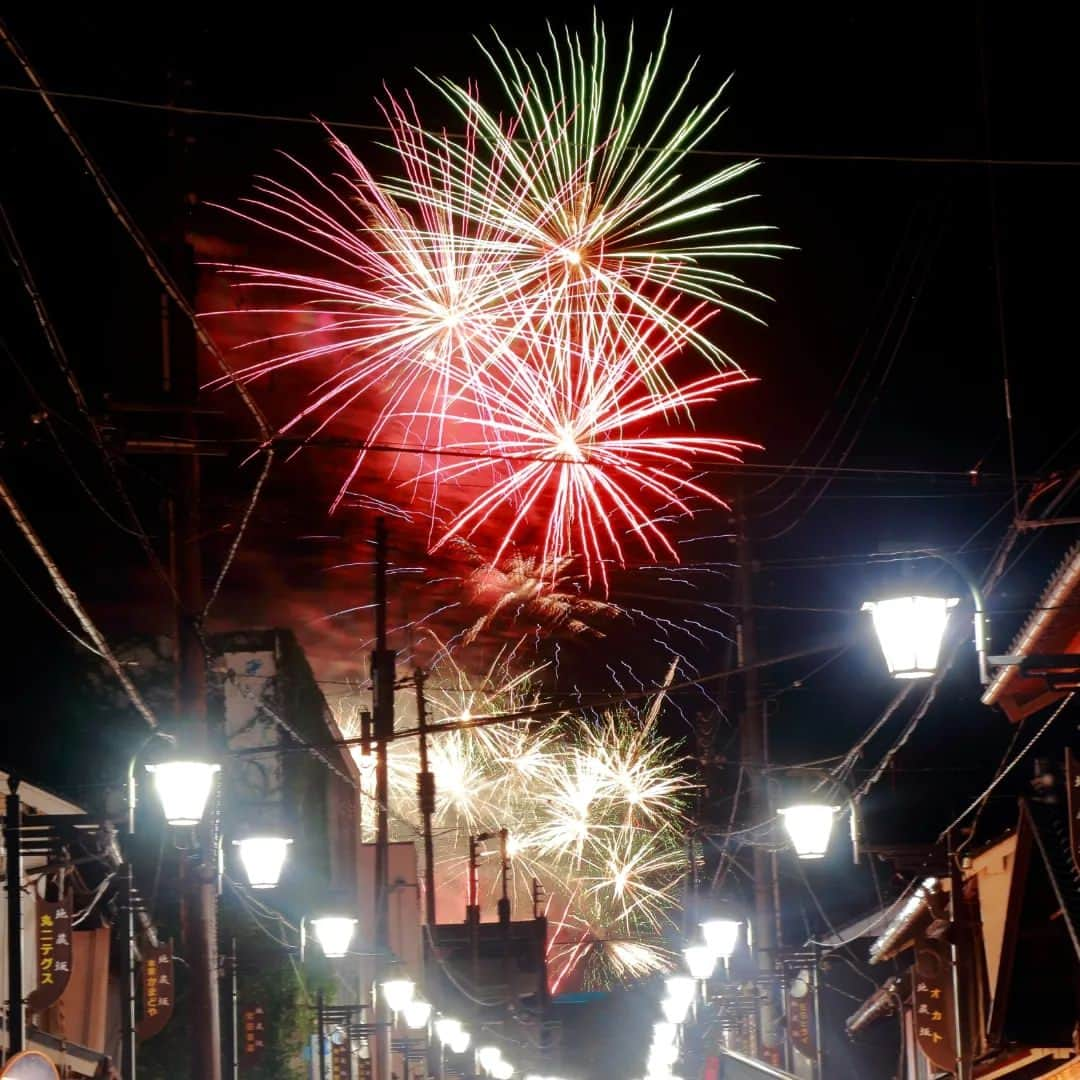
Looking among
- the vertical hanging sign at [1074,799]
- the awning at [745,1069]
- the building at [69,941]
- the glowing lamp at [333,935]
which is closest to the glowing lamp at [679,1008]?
the awning at [745,1069]

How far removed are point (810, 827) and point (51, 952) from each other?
30.0 feet

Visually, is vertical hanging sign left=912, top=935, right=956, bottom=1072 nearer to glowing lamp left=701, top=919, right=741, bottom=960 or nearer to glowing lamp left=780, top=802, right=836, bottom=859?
glowing lamp left=780, top=802, right=836, bottom=859

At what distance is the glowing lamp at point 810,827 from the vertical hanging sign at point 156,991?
9299 mm

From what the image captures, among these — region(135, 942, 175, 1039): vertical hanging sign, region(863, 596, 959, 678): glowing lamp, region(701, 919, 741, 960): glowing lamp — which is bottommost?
region(135, 942, 175, 1039): vertical hanging sign

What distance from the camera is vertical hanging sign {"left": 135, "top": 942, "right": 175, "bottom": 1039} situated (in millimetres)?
20766

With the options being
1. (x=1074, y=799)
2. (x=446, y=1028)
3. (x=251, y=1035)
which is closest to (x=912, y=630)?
(x=1074, y=799)

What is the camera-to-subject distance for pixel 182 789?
522 inches

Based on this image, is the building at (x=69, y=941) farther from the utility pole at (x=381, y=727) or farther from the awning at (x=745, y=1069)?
the awning at (x=745, y=1069)

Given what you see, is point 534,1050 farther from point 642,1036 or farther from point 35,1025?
point 35,1025

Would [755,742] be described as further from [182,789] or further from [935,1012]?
[182,789]

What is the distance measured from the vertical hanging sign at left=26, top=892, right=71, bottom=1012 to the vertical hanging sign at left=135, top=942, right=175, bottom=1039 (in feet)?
10.6

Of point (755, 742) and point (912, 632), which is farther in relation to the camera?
point (755, 742)

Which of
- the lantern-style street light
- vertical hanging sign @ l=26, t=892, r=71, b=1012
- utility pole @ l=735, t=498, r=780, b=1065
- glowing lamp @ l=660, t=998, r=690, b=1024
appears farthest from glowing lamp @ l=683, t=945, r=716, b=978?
vertical hanging sign @ l=26, t=892, r=71, b=1012

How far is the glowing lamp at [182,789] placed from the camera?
1326 centimetres
